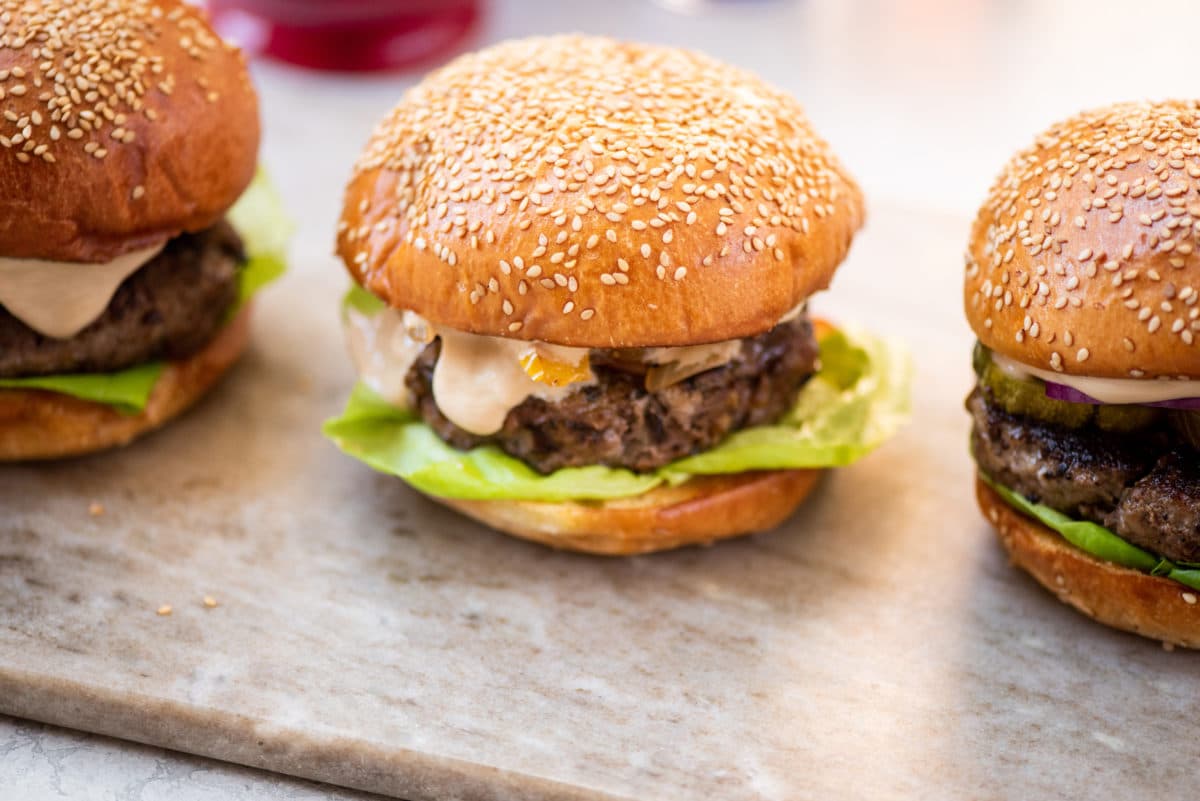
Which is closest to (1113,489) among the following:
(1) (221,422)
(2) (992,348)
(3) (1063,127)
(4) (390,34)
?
(2) (992,348)

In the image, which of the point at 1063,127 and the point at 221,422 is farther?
the point at 221,422

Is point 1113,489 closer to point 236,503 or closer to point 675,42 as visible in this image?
point 236,503

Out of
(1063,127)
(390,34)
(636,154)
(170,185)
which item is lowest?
(390,34)

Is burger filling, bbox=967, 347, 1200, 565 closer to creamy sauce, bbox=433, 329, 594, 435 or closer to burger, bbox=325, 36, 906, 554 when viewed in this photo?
burger, bbox=325, 36, 906, 554

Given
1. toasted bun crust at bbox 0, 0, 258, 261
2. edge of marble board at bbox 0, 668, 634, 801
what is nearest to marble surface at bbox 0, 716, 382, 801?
edge of marble board at bbox 0, 668, 634, 801

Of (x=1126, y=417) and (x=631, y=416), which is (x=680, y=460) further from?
(x=1126, y=417)

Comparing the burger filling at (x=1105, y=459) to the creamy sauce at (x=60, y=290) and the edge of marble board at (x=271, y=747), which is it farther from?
the creamy sauce at (x=60, y=290)
